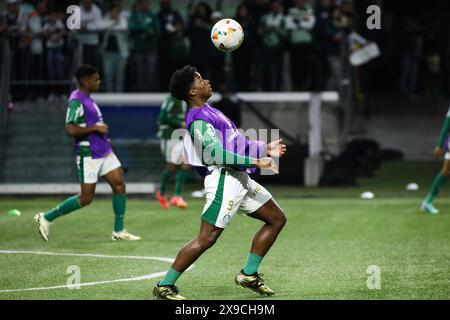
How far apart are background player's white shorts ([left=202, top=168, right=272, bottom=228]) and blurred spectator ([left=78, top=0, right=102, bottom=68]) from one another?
14968 millimetres

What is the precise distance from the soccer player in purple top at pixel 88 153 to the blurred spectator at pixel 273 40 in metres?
10.0

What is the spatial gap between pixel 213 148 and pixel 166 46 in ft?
50.2

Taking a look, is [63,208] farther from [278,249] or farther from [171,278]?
[171,278]

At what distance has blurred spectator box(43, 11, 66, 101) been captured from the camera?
81.4 feet

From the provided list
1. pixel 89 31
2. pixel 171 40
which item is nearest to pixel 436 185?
pixel 171 40

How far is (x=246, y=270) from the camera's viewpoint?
10.9 metres

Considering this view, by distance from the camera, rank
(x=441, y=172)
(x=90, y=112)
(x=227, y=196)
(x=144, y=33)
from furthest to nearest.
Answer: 1. (x=144, y=33)
2. (x=441, y=172)
3. (x=90, y=112)
4. (x=227, y=196)

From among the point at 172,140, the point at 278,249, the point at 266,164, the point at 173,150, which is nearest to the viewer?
the point at 266,164

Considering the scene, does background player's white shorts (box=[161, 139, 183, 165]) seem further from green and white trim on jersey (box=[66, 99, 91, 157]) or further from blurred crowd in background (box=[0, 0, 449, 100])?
green and white trim on jersey (box=[66, 99, 91, 157])

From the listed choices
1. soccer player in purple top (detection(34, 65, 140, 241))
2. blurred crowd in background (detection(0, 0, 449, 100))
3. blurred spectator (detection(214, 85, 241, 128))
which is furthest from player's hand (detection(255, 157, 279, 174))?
blurred crowd in background (detection(0, 0, 449, 100))

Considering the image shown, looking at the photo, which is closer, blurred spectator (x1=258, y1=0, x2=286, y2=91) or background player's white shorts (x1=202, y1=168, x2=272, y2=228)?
background player's white shorts (x1=202, y1=168, x2=272, y2=228)

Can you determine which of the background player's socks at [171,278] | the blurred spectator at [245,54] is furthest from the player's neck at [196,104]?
the blurred spectator at [245,54]

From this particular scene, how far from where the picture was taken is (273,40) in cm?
2520
